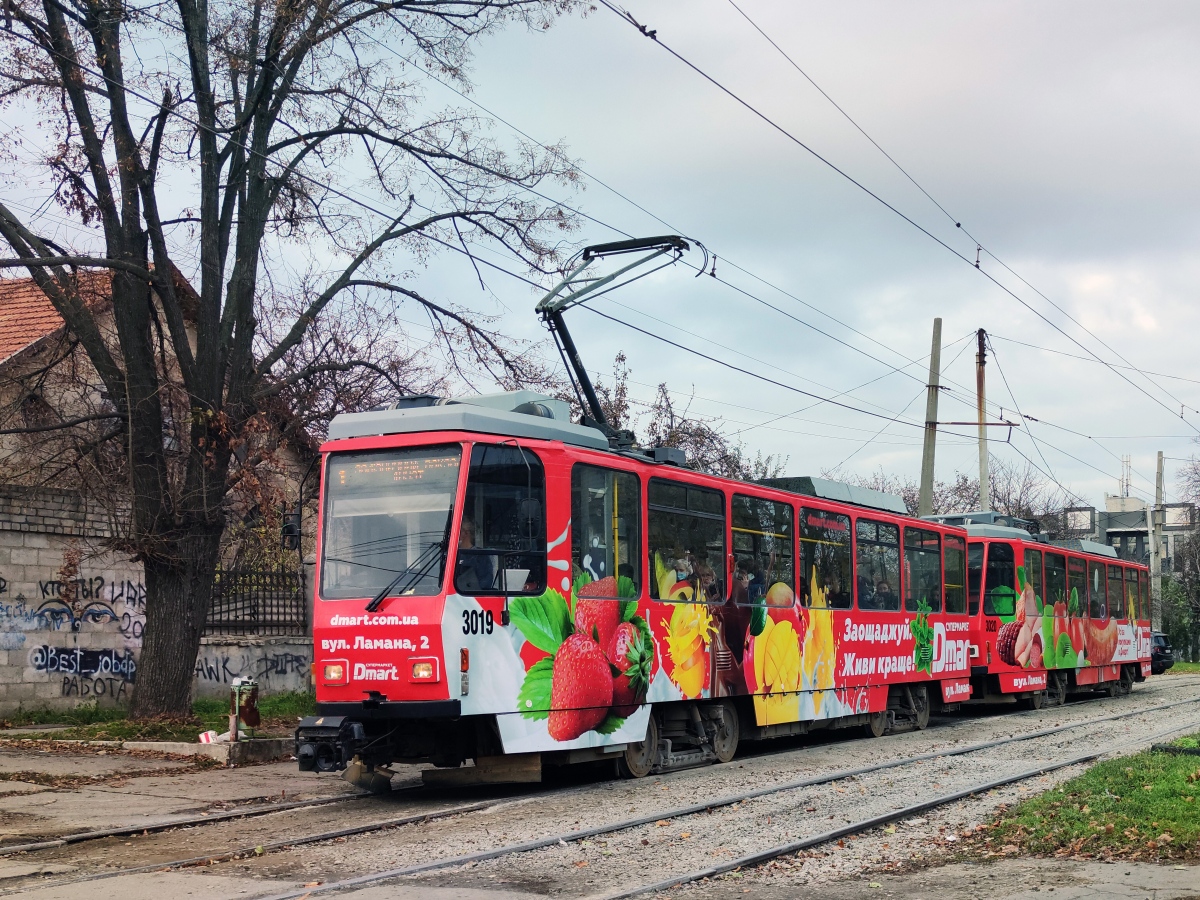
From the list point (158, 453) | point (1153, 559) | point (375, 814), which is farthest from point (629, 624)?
point (1153, 559)

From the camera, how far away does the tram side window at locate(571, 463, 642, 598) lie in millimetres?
12484

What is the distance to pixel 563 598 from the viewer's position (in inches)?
480

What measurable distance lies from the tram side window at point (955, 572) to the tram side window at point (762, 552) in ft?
19.9

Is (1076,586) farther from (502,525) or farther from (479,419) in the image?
(479,419)

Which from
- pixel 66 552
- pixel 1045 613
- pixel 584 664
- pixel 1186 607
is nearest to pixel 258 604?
pixel 66 552

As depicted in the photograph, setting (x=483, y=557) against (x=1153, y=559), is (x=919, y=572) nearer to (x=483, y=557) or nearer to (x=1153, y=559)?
(x=483, y=557)

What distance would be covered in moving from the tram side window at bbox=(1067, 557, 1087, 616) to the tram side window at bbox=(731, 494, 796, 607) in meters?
12.6

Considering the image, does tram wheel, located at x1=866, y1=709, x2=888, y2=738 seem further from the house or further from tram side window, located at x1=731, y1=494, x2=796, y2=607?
Answer: the house

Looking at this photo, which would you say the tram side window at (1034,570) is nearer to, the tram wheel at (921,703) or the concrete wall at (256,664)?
the tram wheel at (921,703)

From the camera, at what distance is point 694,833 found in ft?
32.7

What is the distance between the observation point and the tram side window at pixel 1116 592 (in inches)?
1174

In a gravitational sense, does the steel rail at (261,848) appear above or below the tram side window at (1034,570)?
below

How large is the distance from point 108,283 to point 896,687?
13.1 m

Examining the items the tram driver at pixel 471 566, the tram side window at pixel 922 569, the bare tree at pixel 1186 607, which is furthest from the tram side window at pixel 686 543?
the bare tree at pixel 1186 607
